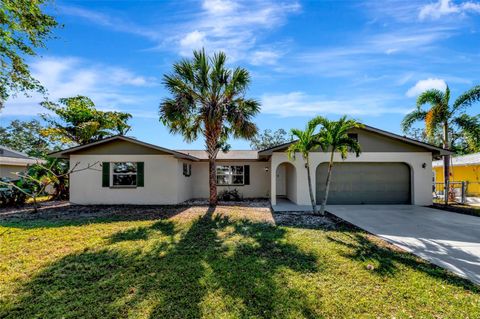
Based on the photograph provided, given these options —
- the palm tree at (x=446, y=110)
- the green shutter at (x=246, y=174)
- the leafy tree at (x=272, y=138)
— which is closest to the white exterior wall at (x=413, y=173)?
the palm tree at (x=446, y=110)

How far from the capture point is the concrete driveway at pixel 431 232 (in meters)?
5.19

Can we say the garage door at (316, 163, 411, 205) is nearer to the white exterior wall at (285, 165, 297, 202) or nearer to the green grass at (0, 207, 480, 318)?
the white exterior wall at (285, 165, 297, 202)

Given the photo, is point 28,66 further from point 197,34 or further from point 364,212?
point 364,212

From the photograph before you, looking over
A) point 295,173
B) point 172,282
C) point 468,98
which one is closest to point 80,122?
point 295,173

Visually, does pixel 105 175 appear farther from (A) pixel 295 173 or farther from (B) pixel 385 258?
(B) pixel 385 258

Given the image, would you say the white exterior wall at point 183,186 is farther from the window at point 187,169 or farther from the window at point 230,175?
the window at point 230,175

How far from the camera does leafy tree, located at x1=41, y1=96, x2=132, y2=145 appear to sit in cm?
1794

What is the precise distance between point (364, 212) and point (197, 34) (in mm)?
10032

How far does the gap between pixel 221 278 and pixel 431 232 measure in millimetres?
6621

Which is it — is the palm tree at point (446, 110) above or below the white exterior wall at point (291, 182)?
above

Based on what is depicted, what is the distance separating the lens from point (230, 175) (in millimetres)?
17297

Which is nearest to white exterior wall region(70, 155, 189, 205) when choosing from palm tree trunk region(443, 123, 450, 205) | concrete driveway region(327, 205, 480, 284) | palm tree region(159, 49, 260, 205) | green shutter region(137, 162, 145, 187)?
green shutter region(137, 162, 145, 187)

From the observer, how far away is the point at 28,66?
9.27 meters

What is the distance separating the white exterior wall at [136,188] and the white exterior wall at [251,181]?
3.72 metres
